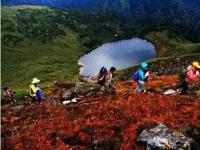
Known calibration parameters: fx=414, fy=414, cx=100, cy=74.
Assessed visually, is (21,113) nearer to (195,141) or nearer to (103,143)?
(103,143)

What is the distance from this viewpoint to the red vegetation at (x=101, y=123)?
65.9ft

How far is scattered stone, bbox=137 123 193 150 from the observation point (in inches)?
690

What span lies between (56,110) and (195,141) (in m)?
13.2

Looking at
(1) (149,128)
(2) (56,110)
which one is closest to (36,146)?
(1) (149,128)

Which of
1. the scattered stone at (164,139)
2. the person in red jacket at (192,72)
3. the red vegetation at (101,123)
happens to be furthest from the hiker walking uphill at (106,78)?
the scattered stone at (164,139)

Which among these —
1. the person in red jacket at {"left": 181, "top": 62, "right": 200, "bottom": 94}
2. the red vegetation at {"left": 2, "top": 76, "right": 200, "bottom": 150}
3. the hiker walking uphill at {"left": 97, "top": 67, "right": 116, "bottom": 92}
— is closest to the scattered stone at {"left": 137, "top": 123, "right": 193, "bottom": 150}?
the red vegetation at {"left": 2, "top": 76, "right": 200, "bottom": 150}

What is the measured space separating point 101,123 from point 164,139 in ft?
17.6

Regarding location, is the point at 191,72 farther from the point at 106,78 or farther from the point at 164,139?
the point at 164,139

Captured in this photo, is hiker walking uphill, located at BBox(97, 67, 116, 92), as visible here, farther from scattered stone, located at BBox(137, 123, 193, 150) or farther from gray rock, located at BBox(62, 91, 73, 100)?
scattered stone, located at BBox(137, 123, 193, 150)

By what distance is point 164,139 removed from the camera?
17750 mm

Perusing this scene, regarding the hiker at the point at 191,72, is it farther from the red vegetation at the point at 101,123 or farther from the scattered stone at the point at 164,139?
the scattered stone at the point at 164,139

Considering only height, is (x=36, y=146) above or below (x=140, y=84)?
below

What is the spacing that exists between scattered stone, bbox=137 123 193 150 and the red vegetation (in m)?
0.81

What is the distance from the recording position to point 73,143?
66.8 ft
